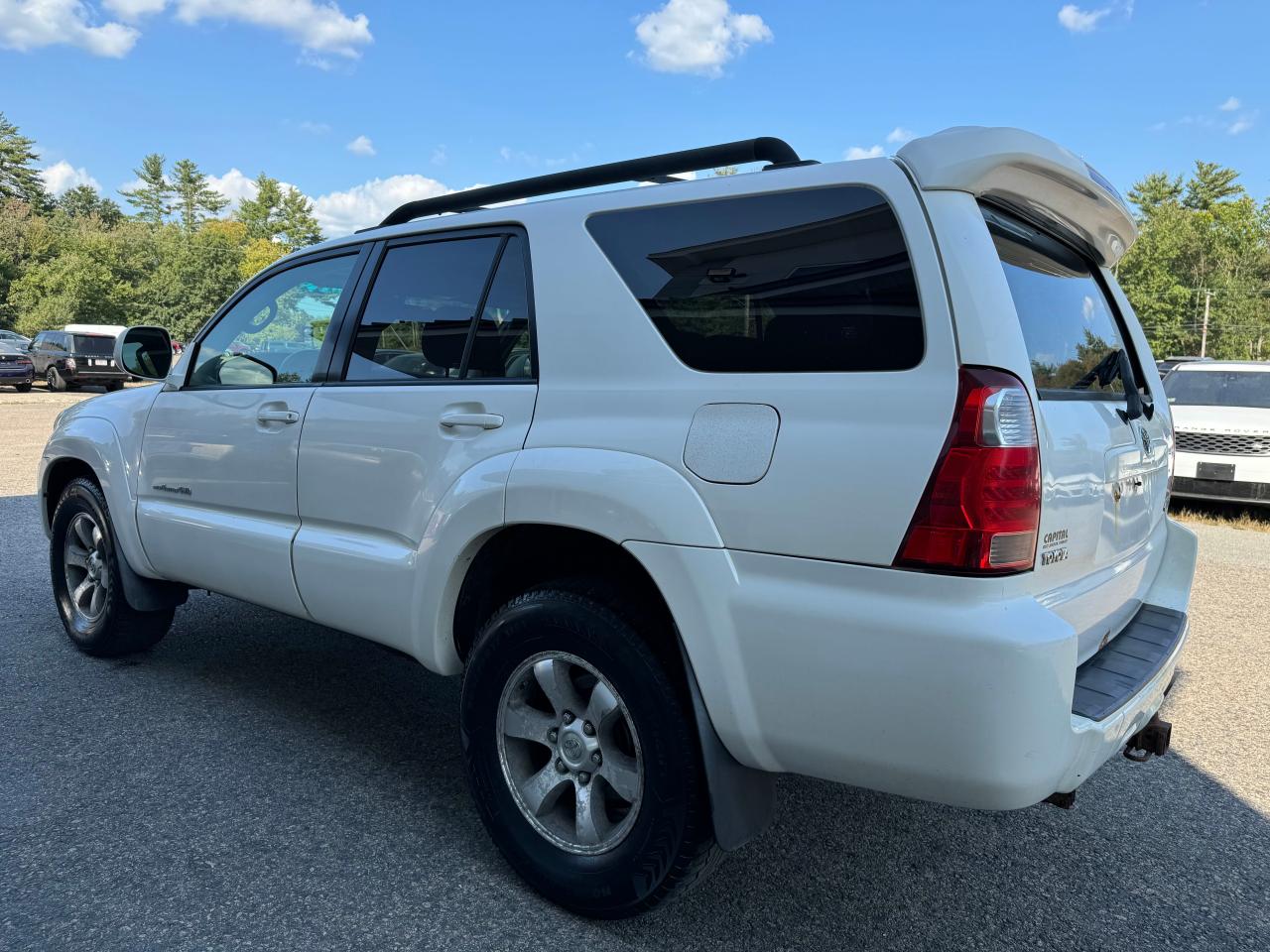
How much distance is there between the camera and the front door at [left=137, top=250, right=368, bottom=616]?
3.28 metres

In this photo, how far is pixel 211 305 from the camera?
65812mm

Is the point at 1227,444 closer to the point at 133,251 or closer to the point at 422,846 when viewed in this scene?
the point at 422,846

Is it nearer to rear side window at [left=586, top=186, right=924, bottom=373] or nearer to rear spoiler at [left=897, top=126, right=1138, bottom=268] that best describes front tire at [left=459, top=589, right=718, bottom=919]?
rear side window at [left=586, top=186, right=924, bottom=373]

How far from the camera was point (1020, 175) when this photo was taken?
7.04 feet

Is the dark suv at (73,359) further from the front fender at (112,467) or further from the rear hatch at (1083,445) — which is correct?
the rear hatch at (1083,445)

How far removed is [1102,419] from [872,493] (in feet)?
2.73

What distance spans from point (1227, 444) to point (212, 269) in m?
70.9

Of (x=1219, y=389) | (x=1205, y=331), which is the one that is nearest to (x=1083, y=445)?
(x=1219, y=389)

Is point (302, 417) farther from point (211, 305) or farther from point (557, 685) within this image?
point (211, 305)

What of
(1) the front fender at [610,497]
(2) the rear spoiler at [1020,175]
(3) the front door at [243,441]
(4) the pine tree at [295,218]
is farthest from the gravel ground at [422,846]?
(4) the pine tree at [295,218]

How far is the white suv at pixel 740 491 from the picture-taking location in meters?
1.88

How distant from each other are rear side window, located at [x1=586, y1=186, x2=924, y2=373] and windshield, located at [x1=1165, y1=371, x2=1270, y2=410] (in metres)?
9.65

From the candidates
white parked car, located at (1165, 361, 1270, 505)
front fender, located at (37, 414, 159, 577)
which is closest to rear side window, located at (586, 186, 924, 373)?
front fender, located at (37, 414, 159, 577)

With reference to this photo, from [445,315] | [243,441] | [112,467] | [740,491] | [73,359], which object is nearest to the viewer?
[740,491]
